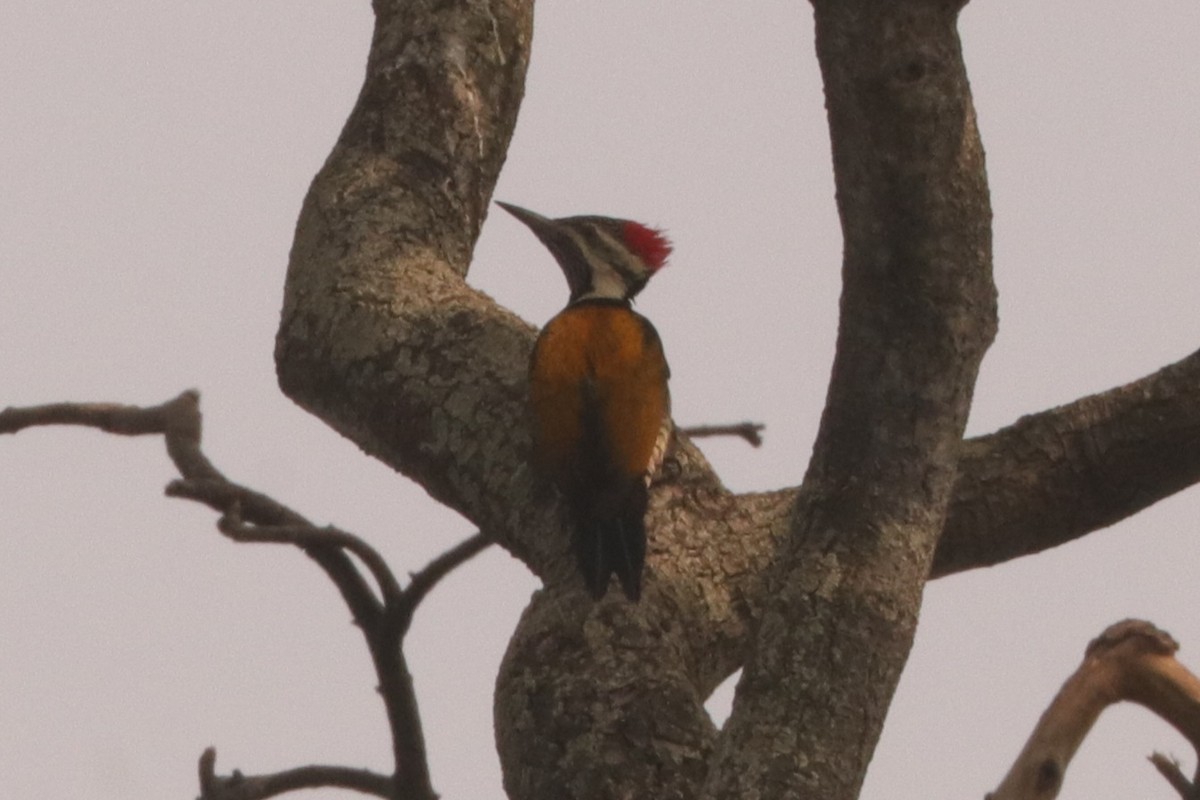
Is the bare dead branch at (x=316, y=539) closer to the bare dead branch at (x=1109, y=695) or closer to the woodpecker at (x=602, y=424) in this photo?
the woodpecker at (x=602, y=424)

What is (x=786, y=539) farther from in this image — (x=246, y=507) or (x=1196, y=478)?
(x=246, y=507)

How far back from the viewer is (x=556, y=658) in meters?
2.83

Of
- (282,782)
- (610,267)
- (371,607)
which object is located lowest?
(282,782)

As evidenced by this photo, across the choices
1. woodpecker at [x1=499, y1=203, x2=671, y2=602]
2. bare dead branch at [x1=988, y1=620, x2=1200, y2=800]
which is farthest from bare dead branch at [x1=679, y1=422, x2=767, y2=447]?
bare dead branch at [x1=988, y1=620, x2=1200, y2=800]

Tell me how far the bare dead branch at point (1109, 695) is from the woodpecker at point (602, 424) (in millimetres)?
654

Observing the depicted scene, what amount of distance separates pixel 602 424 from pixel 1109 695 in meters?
1.08

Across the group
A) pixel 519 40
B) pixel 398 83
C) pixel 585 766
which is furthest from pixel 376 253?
pixel 585 766

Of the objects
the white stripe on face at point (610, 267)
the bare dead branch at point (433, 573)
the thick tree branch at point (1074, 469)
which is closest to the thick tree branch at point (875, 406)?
the thick tree branch at point (1074, 469)

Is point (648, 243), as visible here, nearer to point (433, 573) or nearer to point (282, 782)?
point (433, 573)

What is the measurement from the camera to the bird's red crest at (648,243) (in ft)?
15.0

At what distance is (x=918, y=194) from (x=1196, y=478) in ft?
3.64

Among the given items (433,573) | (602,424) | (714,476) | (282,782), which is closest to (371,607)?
(433,573)

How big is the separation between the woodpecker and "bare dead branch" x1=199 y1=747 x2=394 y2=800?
0.69m

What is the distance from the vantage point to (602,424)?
3582 millimetres
